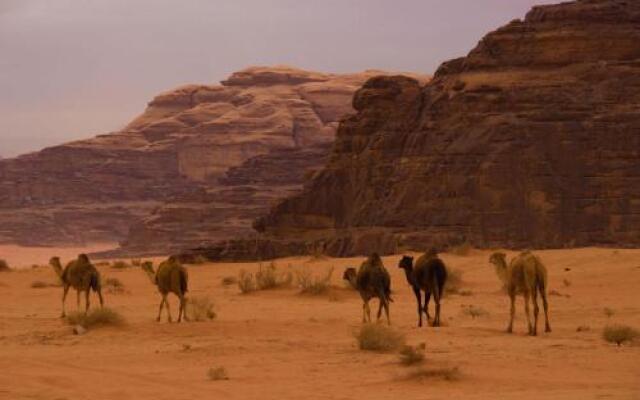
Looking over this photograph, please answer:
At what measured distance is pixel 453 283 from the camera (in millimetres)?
27844

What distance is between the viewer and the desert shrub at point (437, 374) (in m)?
12.6

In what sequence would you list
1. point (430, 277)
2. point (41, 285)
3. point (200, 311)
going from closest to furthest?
1. point (430, 277)
2. point (200, 311)
3. point (41, 285)

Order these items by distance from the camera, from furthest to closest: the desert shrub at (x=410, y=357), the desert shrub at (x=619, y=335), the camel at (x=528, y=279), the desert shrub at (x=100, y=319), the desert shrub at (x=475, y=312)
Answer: the desert shrub at (x=475, y=312), the desert shrub at (x=100, y=319), the camel at (x=528, y=279), the desert shrub at (x=619, y=335), the desert shrub at (x=410, y=357)

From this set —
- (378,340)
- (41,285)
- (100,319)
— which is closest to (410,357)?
(378,340)

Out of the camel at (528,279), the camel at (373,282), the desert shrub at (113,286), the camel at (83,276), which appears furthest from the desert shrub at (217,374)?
the desert shrub at (113,286)

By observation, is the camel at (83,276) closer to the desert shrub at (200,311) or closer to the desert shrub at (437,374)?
the desert shrub at (200,311)

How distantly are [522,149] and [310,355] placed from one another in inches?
1616

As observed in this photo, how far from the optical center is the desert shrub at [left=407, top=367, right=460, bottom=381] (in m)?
12.6

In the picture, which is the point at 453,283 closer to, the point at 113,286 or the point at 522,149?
the point at 113,286

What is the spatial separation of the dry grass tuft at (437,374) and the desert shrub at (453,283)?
13590 mm

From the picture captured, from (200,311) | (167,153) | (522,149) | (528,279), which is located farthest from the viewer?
(167,153)

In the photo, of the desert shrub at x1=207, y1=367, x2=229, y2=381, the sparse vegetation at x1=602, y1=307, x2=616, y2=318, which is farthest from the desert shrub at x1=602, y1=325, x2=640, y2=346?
the desert shrub at x1=207, y1=367, x2=229, y2=381

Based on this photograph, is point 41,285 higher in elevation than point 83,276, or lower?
lower

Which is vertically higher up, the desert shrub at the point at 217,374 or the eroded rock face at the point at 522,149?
the eroded rock face at the point at 522,149
